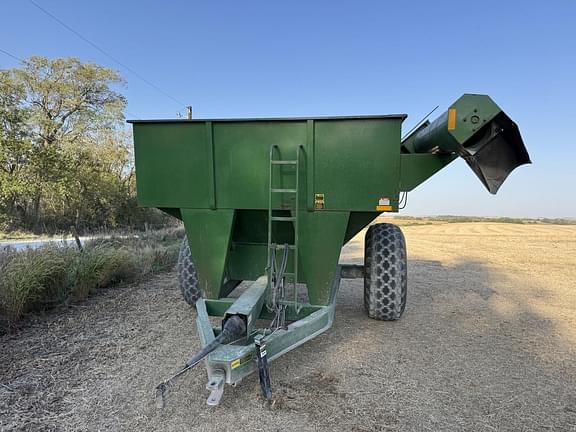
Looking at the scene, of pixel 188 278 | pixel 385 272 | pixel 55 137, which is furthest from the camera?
pixel 55 137

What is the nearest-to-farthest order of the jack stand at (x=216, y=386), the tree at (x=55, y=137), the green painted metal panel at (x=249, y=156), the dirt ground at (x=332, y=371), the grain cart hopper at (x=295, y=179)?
the jack stand at (x=216, y=386), the dirt ground at (x=332, y=371), the grain cart hopper at (x=295, y=179), the green painted metal panel at (x=249, y=156), the tree at (x=55, y=137)

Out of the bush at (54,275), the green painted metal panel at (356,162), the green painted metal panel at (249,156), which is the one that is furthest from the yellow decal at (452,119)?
the bush at (54,275)

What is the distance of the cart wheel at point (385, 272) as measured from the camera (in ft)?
12.7

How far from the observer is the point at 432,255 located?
930cm

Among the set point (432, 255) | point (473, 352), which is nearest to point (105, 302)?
point (473, 352)

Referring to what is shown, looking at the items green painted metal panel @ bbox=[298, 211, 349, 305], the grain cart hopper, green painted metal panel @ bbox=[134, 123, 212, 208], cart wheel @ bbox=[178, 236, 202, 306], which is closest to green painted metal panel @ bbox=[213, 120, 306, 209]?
the grain cart hopper

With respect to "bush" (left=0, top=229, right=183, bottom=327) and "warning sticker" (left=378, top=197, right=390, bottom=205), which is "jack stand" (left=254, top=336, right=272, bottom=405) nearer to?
"warning sticker" (left=378, top=197, right=390, bottom=205)

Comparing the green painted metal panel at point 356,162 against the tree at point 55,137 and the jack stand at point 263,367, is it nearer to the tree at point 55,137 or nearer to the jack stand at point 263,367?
the jack stand at point 263,367

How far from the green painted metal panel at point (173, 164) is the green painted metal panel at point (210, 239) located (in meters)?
0.13

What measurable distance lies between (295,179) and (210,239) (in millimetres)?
1064

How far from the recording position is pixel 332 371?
303 centimetres

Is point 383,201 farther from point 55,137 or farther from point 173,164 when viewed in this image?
point 55,137

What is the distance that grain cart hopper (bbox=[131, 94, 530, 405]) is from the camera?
3262 mm

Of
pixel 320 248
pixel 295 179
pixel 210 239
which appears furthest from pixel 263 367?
pixel 295 179
